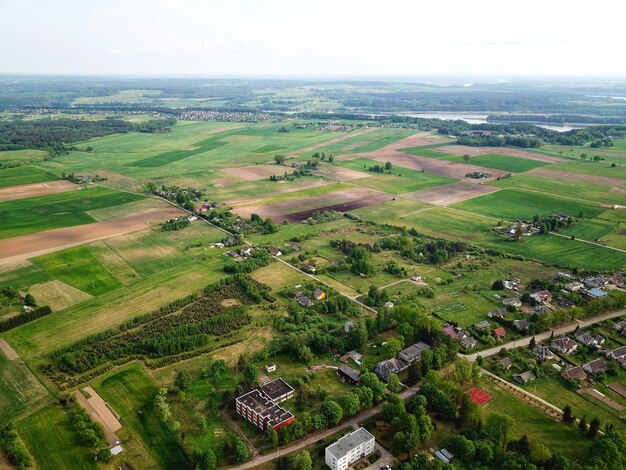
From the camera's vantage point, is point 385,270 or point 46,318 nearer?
point 46,318

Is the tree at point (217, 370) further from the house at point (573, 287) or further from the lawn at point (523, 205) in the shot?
the lawn at point (523, 205)

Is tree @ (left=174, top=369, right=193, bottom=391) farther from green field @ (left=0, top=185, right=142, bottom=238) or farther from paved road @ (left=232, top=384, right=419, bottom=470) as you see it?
green field @ (left=0, top=185, right=142, bottom=238)

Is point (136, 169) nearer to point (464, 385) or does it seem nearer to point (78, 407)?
point (78, 407)

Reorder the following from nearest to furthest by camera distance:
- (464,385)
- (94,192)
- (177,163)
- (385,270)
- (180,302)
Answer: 1. (464,385)
2. (180,302)
3. (385,270)
4. (94,192)
5. (177,163)

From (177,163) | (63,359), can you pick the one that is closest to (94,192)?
(177,163)

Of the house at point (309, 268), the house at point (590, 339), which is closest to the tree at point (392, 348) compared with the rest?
the house at point (590, 339)

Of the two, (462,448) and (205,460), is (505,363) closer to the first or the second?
(462,448)

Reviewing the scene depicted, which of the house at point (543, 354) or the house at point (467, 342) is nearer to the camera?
the house at point (543, 354)
